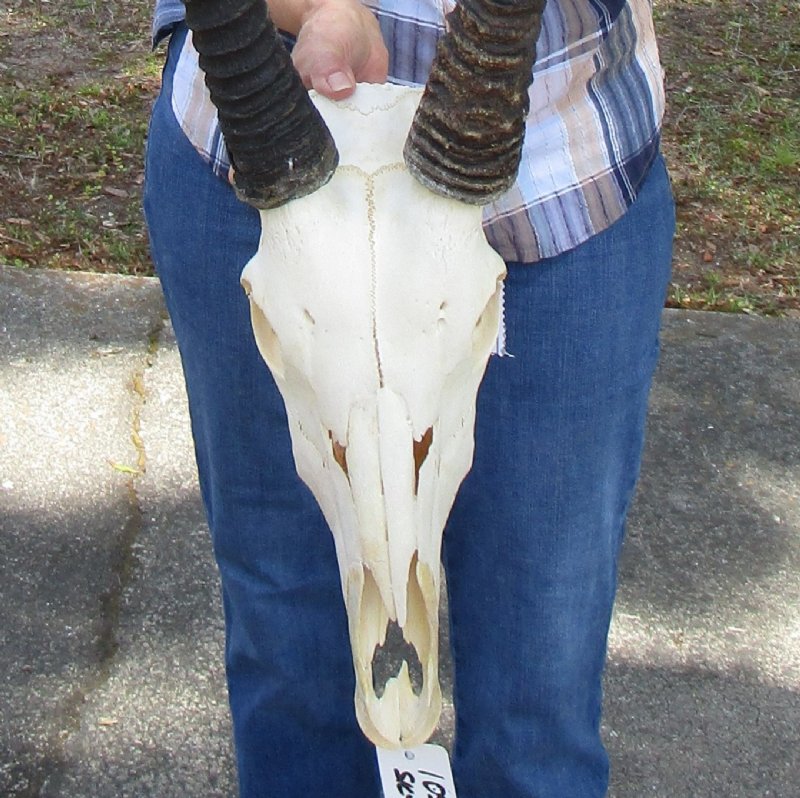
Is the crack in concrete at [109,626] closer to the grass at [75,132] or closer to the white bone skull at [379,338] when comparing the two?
the grass at [75,132]

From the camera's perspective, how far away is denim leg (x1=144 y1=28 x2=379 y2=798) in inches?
56.3

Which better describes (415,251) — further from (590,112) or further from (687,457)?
(687,457)

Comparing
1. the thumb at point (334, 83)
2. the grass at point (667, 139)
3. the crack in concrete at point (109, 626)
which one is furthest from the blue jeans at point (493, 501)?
the grass at point (667, 139)

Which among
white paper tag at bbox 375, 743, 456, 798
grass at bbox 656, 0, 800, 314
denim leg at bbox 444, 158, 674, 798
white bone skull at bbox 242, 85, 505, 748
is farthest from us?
grass at bbox 656, 0, 800, 314

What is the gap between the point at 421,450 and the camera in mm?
1077

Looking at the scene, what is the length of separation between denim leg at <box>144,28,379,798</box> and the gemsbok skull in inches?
13.2

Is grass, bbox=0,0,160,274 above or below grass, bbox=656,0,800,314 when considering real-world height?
above

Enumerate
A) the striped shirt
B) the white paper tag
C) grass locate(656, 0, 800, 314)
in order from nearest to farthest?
the striped shirt, the white paper tag, grass locate(656, 0, 800, 314)

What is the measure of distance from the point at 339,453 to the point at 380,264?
0.56ft

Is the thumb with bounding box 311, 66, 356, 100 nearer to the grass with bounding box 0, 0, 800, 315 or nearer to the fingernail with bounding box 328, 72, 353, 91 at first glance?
the fingernail with bounding box 328, 72, 353, 91

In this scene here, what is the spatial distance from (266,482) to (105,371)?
2.10 metres

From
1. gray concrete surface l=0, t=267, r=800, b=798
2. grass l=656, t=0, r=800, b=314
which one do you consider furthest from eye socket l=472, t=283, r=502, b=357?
grass l=656, t=0, r=800, b=314

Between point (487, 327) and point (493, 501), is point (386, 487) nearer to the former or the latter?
point (487, 327)

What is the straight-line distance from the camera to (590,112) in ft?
4.27
